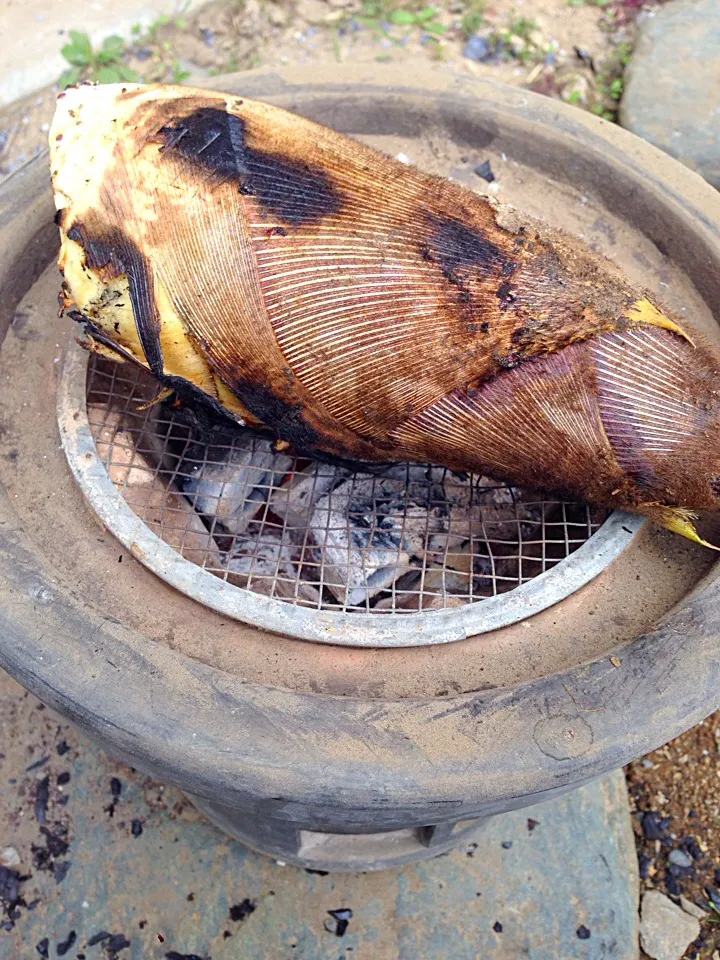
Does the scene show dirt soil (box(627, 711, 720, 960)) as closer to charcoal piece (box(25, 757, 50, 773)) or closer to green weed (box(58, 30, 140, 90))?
charcoal piece (box(25, 757, 50, 773))

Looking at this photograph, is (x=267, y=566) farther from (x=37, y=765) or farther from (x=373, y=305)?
(x=37, y=765)

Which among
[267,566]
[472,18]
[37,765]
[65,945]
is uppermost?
[472,18]

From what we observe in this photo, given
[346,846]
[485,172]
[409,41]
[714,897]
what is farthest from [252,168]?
[409,41]

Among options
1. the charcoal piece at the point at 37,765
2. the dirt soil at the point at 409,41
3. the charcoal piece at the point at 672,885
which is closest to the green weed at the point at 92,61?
the dirt soil at the point at 409,41

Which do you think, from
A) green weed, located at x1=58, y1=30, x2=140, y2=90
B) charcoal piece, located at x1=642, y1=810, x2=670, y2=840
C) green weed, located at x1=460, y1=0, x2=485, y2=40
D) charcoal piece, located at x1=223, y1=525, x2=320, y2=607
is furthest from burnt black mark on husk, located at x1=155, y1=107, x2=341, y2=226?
green weed, located at x1=460, y1=0, x2=485, y2=40

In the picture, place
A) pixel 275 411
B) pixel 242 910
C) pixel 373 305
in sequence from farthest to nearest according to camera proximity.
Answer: pixel 242 910 < pixel 275 411 < pixel 373 305
